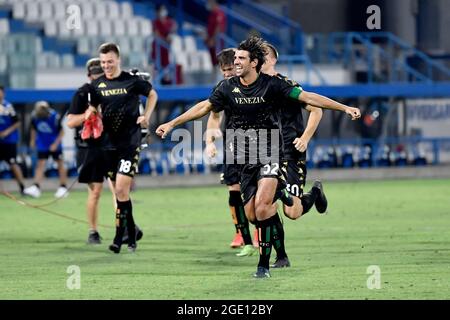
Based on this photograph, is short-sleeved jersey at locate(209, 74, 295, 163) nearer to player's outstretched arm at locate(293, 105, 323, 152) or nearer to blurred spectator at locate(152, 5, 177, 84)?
player's outstretched arm at locate(293, 105, 323, 152)

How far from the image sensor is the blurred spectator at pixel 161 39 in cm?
3142

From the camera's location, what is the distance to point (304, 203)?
1421 cm

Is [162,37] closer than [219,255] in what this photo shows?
No

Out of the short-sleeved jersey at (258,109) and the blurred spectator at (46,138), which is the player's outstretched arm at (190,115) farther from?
the blurred spectator at (46,138)

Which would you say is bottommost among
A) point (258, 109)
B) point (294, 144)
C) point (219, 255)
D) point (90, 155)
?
point (219, 255)

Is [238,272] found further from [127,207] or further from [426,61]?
[426,61]

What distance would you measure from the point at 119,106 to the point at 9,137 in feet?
35.9

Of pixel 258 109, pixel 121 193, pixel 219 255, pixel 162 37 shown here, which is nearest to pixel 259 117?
pixel 258 109

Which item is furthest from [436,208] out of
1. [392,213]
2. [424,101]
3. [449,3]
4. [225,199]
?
[449,3]

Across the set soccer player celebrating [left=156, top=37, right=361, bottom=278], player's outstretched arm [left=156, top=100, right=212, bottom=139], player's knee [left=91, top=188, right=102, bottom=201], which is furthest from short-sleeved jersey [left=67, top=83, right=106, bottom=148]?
soccer player celebrating [left=156, top=37, right=361, bottom=278]

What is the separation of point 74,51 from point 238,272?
66.8ft

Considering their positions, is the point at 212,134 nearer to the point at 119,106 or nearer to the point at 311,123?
the point at 311,123

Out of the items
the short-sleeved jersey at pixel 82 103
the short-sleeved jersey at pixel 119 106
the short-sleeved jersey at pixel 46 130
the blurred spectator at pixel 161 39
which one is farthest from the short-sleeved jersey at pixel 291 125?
the blurred spectator at pixel 161 39

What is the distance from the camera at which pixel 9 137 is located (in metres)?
25.4
